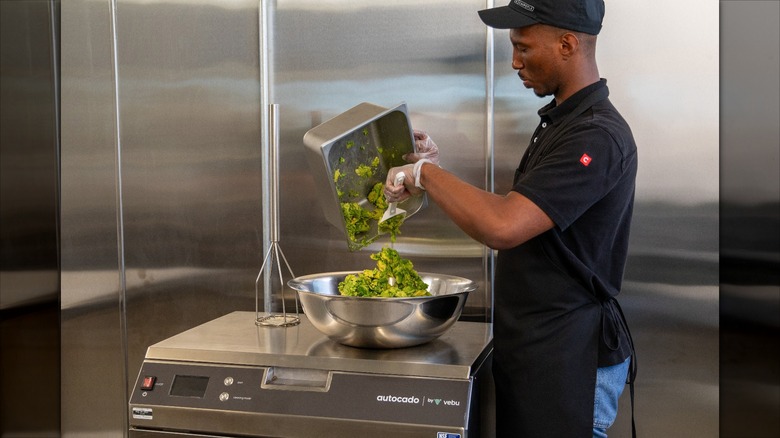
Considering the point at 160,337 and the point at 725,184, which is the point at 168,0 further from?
the point at 725,184

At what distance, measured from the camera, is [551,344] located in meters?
1.83

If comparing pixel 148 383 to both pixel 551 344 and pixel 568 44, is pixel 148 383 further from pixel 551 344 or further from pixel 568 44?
pixel 568 44

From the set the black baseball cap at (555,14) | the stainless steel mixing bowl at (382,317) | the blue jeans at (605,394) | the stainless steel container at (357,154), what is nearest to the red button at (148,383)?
the stainless steel mixing bowl at (382,317)

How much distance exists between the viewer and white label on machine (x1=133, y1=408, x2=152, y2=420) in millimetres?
2000

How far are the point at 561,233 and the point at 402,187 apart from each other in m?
0.38

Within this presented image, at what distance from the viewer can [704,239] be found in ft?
7.68

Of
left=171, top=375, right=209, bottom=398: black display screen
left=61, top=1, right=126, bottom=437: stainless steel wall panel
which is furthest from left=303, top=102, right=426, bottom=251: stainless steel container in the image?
left=61, top=1, right=126, bottom=437: stainless steel wall panel

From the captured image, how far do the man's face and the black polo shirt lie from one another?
63 mm

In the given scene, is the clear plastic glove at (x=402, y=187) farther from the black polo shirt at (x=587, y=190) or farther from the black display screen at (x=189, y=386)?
the black display screen at (x=189, y=386)

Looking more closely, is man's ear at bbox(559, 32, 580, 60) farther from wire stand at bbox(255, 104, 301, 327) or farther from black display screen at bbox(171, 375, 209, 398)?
black display screen at bbox(171, 375, 209, 398)

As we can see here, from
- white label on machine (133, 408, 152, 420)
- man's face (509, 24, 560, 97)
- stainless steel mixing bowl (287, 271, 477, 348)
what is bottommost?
white label on machine (133, 408, 152, 420)

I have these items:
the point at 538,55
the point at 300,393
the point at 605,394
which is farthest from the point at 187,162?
the point at 605,394

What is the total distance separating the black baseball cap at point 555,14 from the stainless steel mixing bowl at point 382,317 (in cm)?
62

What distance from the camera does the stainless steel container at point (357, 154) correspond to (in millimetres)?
2045
